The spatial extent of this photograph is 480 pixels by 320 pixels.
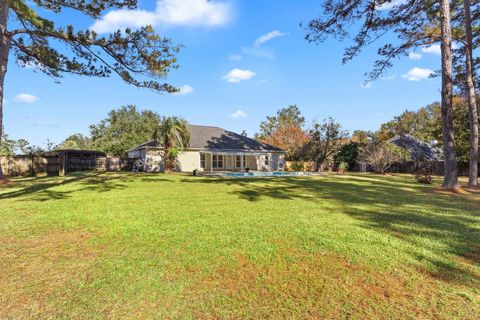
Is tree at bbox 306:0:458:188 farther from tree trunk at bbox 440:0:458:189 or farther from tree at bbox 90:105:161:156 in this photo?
tree at bbox 90:105:161:156

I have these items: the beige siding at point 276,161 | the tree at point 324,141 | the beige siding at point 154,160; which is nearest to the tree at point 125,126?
the beige siding at point 154,160

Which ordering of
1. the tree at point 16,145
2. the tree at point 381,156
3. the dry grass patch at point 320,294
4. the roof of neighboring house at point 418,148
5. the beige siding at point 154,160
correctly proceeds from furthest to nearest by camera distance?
1. the tree at point 16,145
2. the roof of neighboring house at point 418,148
3. the tree at point 381,156
4. the beige siding at point 154,160
5. the dry grass patch at point 320,294

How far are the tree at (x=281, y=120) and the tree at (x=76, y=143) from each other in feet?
106

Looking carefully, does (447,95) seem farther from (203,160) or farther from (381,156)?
(203,160)

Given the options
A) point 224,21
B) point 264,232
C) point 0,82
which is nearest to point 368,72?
point 224,21

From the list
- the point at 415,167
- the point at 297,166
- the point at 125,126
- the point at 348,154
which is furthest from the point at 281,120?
the point at 415,167

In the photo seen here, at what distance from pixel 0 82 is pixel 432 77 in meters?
23.8

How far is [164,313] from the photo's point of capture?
256cm

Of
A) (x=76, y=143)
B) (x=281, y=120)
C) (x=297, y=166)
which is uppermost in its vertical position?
(x=281, y=120)

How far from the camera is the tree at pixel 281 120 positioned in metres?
56.0

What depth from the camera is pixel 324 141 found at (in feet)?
105

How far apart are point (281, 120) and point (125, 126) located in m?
31.2

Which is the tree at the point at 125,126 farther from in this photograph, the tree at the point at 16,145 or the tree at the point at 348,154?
the tree at the point at 348,154

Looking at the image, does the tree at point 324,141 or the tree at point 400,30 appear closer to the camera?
the tree at point 400,30
